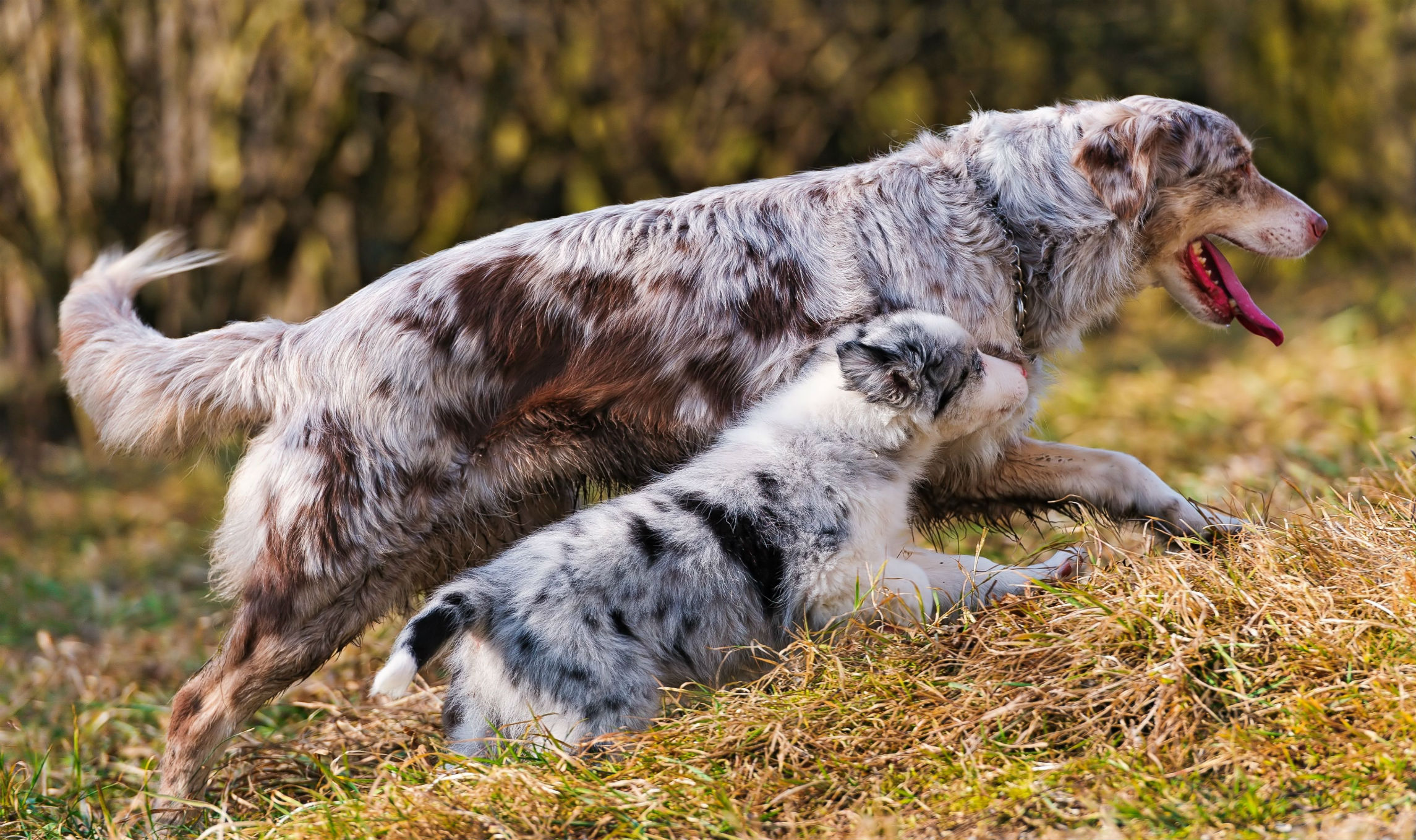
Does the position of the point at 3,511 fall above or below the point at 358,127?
below

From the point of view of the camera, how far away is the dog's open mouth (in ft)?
13.4

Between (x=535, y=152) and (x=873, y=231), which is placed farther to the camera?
(x=535, y=152)

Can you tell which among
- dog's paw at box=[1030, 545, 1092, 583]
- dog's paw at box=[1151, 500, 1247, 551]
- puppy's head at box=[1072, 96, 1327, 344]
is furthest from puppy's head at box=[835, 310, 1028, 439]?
puppy's head at box=[1072, 96, 1327, 344]

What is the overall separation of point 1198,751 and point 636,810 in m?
1.16

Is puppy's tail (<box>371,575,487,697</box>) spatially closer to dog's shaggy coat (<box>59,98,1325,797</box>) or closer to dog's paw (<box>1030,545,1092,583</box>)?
dog's shaggy coat (<box>59,98,1325,797</box>)

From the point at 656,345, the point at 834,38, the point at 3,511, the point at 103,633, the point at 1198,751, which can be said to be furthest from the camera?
the point at 834,38

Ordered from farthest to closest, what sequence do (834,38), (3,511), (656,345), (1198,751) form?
(834,38), (3,511), (656,345), (1198,751)

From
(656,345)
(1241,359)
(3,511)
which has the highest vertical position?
(656,345)

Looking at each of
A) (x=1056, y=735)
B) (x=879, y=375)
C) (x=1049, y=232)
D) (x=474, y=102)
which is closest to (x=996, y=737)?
(x=1056, y=735)

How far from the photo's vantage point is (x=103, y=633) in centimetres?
584

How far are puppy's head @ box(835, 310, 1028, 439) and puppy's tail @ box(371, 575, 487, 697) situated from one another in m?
1.14

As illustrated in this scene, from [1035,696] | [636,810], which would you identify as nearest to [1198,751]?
[1035,696]

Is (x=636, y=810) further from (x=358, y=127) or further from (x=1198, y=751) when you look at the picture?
(x=358, y=127)

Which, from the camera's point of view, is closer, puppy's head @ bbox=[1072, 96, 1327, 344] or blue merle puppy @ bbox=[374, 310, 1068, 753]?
blue merle puppy @ bbox=[374, 310, 1068, 753]
